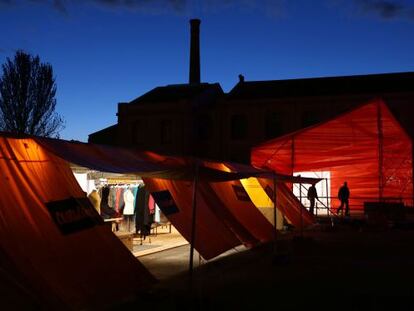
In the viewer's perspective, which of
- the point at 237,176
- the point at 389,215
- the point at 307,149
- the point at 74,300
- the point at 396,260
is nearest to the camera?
the point at 74,300

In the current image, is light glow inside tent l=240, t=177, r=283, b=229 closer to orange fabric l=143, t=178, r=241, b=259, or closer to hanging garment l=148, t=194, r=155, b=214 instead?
hanging garment l=148, t=194, r=155, b=214

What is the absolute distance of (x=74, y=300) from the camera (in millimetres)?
5895

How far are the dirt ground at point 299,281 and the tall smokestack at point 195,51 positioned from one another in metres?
30.1

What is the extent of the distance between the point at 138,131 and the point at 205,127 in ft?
15.6

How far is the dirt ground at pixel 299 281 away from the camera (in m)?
7.02

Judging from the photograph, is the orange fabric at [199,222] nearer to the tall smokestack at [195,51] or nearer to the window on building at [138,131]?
the window on building at [138,131]

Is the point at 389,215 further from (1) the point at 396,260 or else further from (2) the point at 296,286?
(2) the point at 296,286

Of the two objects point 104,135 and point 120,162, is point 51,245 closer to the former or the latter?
point 120,162

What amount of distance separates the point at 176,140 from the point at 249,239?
24574 mm

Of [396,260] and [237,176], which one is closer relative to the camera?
[237,176]

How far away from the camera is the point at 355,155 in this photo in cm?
Result: 2183

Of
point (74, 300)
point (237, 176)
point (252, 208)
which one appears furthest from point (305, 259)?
point (74, 300)

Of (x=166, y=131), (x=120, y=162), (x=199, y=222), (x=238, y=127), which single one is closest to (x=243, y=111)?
(x=238, y=127)

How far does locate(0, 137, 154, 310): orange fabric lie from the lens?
581 centimetres
